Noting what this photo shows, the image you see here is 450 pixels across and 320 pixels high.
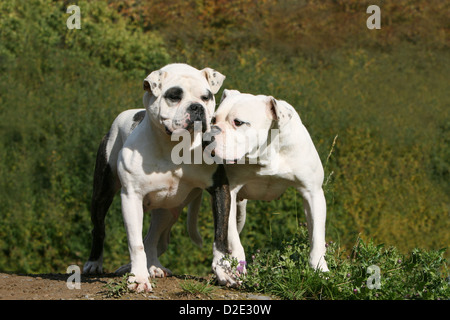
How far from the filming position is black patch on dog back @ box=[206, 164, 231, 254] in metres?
5.22

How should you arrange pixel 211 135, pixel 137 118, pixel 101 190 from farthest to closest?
pixel 101 190
pixel 137 118
pixel 211 135

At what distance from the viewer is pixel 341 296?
491 cm

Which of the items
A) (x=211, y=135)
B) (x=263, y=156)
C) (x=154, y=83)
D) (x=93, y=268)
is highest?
(x=154, y=83)

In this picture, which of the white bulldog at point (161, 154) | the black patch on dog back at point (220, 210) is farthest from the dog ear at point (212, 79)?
the black patch on dog back at point (220, 210)

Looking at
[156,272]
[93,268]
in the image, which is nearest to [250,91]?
[93,268]

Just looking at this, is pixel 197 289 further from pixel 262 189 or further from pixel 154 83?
pixel 154 83

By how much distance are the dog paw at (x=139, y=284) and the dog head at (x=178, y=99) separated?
1.07 metres

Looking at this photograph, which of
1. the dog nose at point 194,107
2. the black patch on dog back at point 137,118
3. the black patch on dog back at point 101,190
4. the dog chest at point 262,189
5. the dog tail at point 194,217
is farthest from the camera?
the dog tail at point 194,217

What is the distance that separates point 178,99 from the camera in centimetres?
499

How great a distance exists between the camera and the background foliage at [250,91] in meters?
10.4

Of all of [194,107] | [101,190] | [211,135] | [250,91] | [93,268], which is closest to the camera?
[194,107]

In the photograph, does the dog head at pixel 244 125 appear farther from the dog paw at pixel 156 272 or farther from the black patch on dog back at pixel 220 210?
the dog paw at pixel 156 272

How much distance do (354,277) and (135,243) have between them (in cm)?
162

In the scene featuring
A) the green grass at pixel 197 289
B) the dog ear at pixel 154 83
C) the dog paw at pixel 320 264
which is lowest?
the green grass at pixel 197 289
